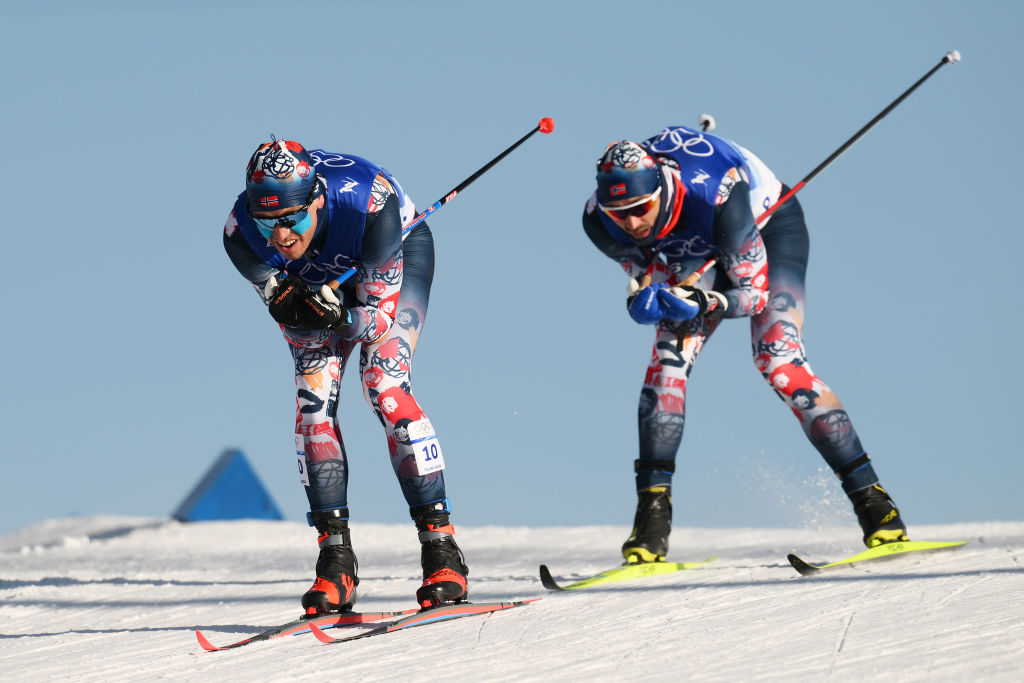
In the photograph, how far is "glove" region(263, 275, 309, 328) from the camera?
4.77 metres

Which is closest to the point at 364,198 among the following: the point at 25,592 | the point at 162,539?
the point at 25,592

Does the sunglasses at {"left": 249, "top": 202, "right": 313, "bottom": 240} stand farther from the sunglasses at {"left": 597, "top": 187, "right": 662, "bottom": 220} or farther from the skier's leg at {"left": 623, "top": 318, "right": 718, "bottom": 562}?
the skier's leg at {"left": 623, "top": 318, "right": 718, "bottom": 562}

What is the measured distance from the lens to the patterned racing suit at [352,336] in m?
4.91

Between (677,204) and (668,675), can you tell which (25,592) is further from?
(668,675)

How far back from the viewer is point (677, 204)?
567 cm

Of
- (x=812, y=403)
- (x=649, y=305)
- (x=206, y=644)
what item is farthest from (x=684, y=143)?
(x=206, y=644)

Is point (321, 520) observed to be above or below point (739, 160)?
below

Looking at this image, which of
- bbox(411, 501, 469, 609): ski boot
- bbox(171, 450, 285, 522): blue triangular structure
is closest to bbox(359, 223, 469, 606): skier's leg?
bbox(411, 501, 469, 609): ski boot

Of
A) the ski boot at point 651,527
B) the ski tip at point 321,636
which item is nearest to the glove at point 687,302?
the ski boot at point 651,527

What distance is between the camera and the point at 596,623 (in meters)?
4.42

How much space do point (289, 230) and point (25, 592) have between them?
3.77 m

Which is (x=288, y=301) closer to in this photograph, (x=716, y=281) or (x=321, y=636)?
(x=321, y=636)

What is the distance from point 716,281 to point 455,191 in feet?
4.31

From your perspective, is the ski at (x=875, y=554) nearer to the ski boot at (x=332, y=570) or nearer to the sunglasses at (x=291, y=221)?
the ski boot at (x=332, y=570)
